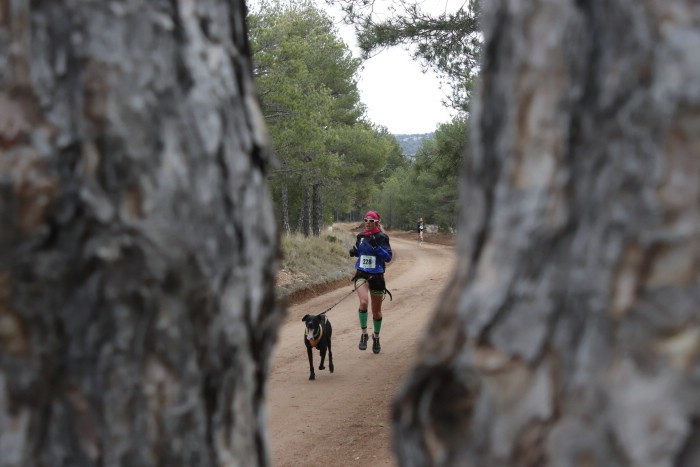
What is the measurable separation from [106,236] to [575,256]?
0.75 metres

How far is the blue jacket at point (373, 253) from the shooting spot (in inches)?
344

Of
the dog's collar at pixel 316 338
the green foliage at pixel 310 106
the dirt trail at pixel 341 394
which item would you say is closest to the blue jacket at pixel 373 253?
the dirt trail at pixel 341 394

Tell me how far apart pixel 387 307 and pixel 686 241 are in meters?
12.9

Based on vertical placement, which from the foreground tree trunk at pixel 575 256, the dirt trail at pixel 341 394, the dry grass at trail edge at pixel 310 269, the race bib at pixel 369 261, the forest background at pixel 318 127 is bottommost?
the dirt trail at pixel 341 394

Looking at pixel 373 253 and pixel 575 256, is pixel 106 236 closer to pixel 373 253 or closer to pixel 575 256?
pixel 575 256

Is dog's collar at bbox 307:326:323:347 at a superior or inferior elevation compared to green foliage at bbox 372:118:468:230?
inferior

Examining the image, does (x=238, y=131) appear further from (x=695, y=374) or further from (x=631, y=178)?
(x=695, y=374)

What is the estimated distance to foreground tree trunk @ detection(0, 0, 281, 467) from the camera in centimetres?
107

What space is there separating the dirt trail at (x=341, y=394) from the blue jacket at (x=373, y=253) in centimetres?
96

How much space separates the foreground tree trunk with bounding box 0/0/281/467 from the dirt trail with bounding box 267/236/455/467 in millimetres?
3944

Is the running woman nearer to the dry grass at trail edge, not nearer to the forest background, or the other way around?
the forest background

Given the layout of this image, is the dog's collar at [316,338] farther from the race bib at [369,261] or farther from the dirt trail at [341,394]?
the race bib at [369,261]

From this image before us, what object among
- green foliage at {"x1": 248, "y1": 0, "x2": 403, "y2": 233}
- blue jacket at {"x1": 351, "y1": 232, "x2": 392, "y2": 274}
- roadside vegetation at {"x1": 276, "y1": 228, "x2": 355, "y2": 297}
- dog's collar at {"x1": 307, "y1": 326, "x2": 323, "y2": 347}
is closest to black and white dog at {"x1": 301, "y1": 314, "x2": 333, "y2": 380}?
dog's collar at {"x1": 307, "y1": 326, "x2": 323, "y2": 347}

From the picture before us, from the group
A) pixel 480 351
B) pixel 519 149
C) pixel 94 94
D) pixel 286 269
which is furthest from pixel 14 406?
pixel 286 269
